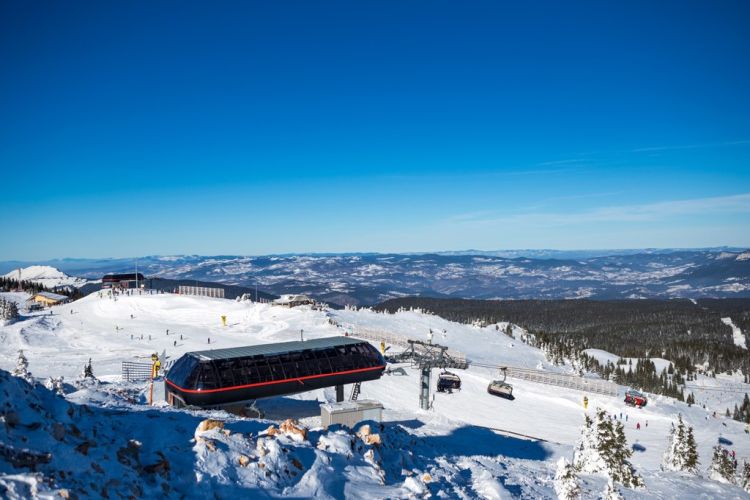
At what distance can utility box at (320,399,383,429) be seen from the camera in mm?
22531

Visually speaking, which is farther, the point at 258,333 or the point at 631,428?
the point at 258,333

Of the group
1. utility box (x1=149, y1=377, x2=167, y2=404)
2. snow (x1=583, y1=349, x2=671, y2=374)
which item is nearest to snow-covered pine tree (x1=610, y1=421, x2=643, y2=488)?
utility box (x1=149, y1=377, x2=167, y2=404)

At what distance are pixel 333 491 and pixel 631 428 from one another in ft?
158

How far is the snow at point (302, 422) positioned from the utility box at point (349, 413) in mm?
1113

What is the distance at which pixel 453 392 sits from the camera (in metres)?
48.2

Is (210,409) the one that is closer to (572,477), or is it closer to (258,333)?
(572,477)

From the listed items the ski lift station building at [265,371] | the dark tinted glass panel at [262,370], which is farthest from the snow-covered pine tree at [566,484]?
the dark tinted glass panel at [262,370]

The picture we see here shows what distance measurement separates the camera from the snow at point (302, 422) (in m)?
13.0

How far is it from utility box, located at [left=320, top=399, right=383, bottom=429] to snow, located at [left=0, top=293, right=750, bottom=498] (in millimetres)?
1113

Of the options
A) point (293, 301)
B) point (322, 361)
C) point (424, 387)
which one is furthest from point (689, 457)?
point (293, 301)

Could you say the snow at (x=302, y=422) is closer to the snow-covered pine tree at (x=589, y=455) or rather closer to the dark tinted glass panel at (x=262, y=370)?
the snow-covered pine tree at (x=589, y=455)

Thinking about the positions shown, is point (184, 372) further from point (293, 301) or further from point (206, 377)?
point (293, 301)

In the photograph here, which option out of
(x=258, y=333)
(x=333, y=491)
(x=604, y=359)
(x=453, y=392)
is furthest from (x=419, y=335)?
(x=604, y=359)

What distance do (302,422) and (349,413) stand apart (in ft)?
25.0
